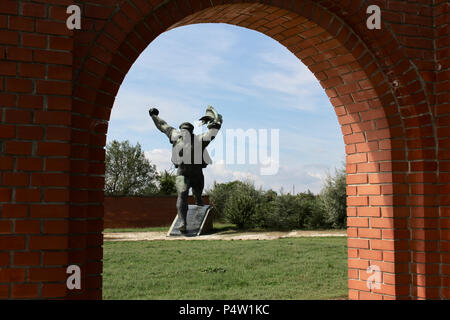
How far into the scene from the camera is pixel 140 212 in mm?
21938

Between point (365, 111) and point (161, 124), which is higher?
point (161, 124)

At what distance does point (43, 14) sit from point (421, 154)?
2814 mm

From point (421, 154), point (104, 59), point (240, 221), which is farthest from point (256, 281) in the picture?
point (240, 221)

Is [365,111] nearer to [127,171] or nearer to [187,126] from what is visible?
[187,126]

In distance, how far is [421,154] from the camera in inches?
133

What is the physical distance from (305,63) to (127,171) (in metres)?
34.7

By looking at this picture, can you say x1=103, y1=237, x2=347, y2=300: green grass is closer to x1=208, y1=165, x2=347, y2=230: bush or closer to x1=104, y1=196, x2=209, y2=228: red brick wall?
x1=208, y1=165, x2=347, y2=230: bush

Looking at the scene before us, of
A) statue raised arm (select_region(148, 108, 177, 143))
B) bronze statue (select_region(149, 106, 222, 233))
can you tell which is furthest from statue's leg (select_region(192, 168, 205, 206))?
statue raised arm (select_region(148, 108, 177, 143))

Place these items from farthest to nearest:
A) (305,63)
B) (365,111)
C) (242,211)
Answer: (242,211) → (305,63) → (365,111)

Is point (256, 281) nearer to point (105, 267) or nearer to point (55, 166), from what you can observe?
point (105, 267)

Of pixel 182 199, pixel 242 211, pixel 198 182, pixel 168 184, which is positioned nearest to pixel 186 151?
pixel 198 182

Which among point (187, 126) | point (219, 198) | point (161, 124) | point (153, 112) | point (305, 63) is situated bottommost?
point (219, 198)

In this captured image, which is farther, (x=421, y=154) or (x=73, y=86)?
(x=421, y=154)

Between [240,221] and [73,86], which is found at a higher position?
[73,86]
